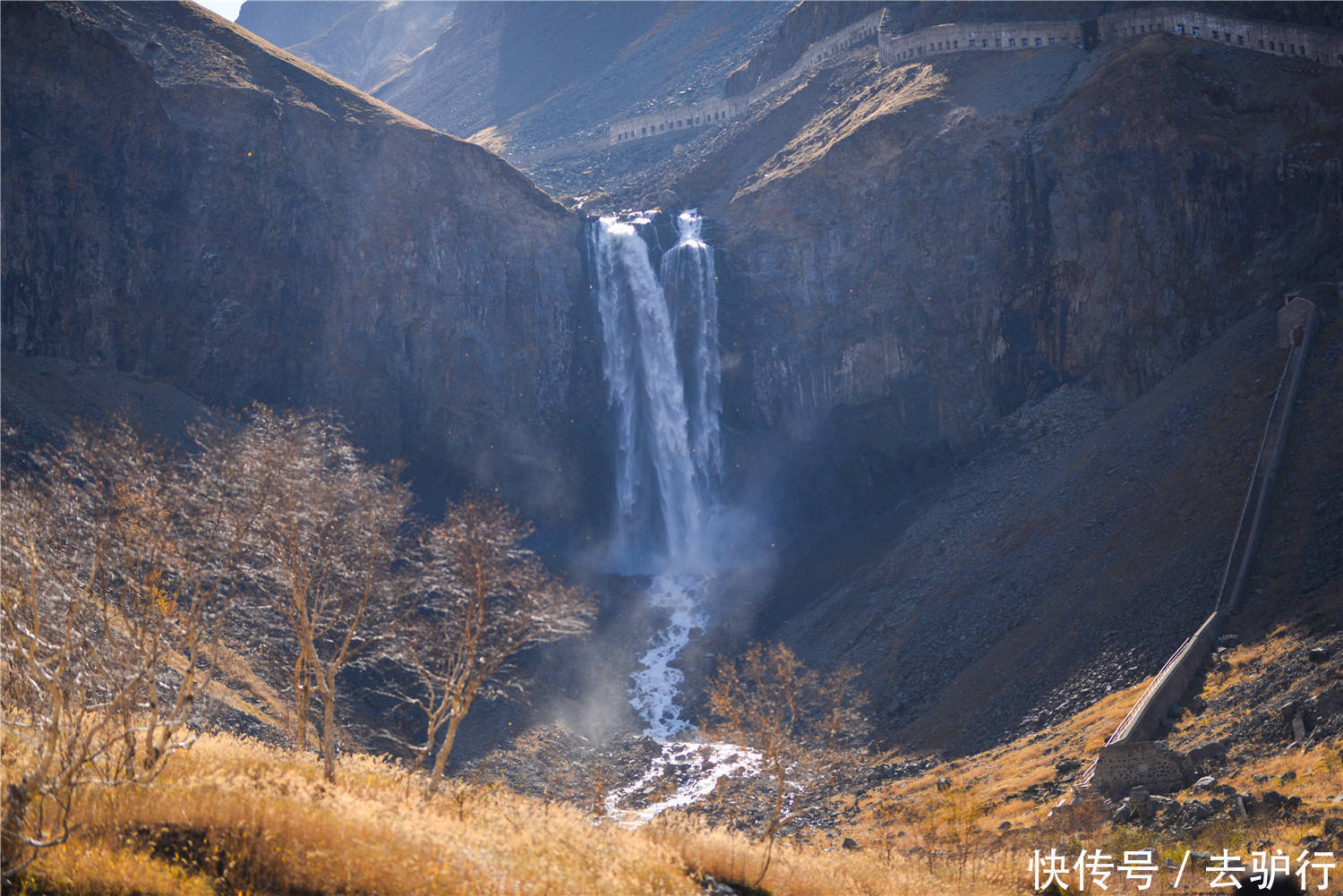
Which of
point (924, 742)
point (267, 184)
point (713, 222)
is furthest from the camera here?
point (713, 222)

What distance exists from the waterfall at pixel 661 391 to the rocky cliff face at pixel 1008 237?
91.0 inches

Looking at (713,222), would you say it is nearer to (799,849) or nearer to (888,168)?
(888,168)

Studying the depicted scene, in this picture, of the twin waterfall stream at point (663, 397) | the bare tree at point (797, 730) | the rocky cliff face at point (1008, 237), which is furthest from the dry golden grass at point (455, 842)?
the twin waterfall stream at point (663, 397)

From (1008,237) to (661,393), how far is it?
24595 millimetres

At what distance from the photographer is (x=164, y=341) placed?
59250 millimetres

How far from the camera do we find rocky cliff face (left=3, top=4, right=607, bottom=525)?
57.3 m

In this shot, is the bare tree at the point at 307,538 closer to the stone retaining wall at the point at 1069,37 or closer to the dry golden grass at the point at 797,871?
the dry golden grass at the point at 797,871

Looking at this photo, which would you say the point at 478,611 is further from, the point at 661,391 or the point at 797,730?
the point at 661,391

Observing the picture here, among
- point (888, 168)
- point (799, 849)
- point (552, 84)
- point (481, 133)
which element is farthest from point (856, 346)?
point (552, 84)

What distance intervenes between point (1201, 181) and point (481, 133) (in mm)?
99237

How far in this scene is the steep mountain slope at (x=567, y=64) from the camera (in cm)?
12225

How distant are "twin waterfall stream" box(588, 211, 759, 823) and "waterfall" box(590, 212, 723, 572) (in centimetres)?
6

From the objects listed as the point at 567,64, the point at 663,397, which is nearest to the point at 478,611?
the point at 663,397

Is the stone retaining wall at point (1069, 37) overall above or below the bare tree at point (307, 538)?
above
